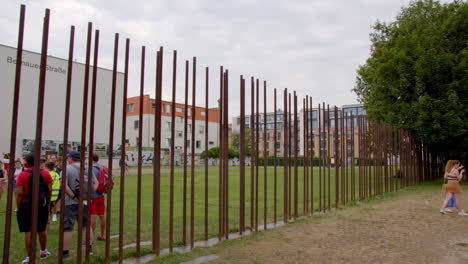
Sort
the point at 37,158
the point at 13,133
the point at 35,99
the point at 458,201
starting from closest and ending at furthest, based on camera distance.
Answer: the point at 13,133, the point at 37,158, the point at 458,201, the point at 35,99

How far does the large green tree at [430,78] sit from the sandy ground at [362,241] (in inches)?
343

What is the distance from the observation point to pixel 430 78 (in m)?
17.3

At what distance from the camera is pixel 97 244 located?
6555mm

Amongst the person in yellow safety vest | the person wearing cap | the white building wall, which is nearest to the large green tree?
the white building wall

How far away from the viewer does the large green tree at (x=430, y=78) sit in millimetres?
16891

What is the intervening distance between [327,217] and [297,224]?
125 cm

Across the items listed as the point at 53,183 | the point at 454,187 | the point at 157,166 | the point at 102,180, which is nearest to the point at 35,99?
the point at 53,183

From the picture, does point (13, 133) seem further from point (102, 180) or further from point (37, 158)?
point (102, 180)

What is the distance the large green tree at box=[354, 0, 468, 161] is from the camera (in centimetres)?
1689

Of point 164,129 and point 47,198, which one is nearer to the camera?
point 47,198

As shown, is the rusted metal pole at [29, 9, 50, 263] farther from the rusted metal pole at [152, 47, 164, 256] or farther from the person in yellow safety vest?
the person in yellow safety vest

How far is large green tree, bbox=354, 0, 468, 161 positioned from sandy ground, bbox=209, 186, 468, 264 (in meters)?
8.72

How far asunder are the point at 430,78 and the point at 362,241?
13571mm

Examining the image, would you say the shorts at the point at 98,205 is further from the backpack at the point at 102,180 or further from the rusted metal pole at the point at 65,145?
the rusted metal pole at the point at 65,145
